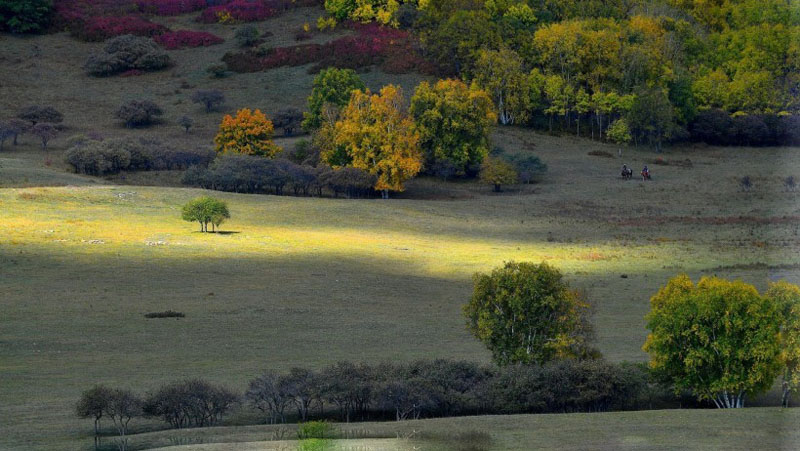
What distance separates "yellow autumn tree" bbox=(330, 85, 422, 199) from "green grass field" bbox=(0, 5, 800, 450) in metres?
2.34

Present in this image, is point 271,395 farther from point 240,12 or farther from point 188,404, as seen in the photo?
point 240,12

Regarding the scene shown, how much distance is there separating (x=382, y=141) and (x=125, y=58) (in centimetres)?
4114

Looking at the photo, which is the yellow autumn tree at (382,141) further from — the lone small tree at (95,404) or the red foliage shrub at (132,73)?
the lone small tree at (95,404)

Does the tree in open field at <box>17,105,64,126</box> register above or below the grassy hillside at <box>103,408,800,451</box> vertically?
above

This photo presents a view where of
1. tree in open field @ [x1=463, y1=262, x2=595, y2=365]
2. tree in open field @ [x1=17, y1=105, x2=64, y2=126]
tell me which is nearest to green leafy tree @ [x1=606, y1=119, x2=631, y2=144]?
tree in open field @ [x1=17, y1=105, x2=64, y2=126]

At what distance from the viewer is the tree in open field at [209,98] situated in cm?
11038

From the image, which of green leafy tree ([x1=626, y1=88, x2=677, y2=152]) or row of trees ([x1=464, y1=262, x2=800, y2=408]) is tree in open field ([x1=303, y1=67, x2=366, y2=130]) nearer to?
green leafy tree ([x1=626, y1=88, x2=677, y2=152])

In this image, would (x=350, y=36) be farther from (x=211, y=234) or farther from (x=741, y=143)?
(x=211, y=234)

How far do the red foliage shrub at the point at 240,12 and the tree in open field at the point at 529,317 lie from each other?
9678cm

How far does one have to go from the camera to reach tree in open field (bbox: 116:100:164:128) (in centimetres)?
10694

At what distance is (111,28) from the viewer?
129000mm

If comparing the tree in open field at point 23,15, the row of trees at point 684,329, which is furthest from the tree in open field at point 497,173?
the tree in open field at point 23,15

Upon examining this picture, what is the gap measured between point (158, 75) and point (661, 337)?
297 ft

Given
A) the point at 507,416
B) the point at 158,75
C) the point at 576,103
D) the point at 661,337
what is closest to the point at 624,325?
the point at 661,337
